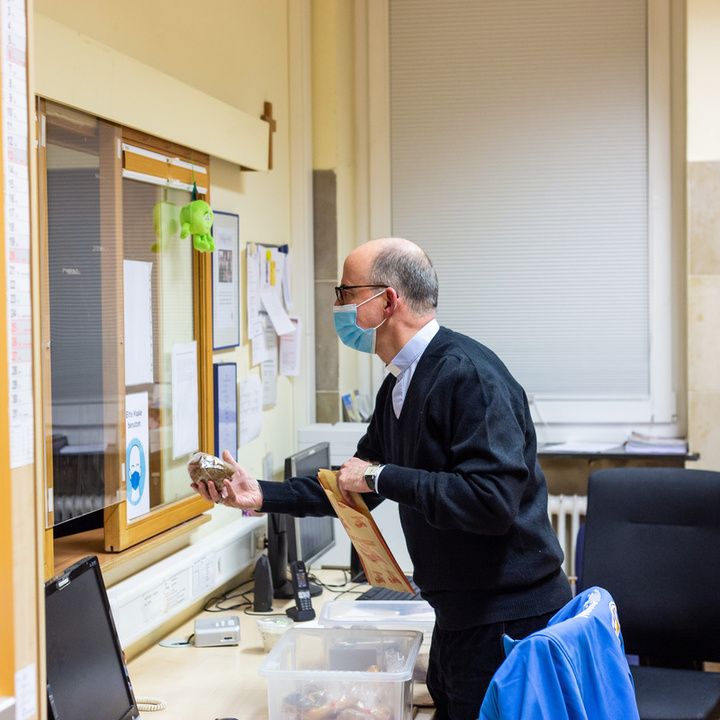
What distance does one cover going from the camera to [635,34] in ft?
12.1

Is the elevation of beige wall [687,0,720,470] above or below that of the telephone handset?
above

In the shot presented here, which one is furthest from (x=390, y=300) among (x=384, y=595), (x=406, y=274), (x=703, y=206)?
(x=703, y=206)

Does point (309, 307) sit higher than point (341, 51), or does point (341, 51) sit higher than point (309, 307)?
point (341, 51)

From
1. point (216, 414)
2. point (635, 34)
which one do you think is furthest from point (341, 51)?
point (216, 414)

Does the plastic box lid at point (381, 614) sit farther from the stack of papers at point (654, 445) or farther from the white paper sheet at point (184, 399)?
the stack of papers at point (654, 445)

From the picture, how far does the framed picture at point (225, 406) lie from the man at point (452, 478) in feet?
2.40

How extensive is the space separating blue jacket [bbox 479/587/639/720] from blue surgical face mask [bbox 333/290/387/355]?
69cm

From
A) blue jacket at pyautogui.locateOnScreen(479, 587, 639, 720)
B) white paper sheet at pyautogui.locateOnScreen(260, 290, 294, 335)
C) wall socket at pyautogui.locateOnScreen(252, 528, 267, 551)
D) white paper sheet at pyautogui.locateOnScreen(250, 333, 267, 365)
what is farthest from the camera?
white paper sheet at pyautogui.locateOnScreen(260, 290, 294, 335)

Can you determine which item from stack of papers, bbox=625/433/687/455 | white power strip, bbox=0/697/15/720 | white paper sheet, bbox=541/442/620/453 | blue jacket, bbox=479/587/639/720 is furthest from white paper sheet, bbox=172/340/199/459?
stack of papers, bbox=625/433/687/455

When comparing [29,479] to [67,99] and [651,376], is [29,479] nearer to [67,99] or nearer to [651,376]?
[67,99]

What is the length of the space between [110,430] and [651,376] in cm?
245

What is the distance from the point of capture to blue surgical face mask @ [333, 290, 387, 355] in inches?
74.5

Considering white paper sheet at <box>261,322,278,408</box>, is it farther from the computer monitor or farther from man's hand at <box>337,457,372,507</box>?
man's hand at <box>337,457,372,507</box>

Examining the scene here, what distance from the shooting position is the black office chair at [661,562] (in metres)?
2.54
